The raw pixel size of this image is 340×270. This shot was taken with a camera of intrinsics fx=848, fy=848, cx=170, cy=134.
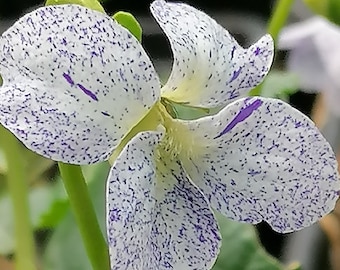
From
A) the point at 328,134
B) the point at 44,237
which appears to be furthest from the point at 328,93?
the point at 44,237

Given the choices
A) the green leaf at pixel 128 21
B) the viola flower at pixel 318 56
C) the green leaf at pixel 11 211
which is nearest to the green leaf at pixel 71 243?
the green leaf at pixel 11 211

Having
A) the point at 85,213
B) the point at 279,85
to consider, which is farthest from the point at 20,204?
the point at 279,85

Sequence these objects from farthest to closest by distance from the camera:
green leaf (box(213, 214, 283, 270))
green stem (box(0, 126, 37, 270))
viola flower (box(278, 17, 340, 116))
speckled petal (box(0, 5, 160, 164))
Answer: viola flower (box(278, 17, 340, 116)) → green leaf (box(213, 214, 283, 270)) → green stem (box(0, 126, 37, 270)) → speckled petal (box(0, 5, 160, 164))

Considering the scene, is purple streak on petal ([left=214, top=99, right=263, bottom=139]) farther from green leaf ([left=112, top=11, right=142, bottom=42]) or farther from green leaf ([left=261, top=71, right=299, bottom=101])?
green leaf ([left=261, top=71, right=299, bottom=101])

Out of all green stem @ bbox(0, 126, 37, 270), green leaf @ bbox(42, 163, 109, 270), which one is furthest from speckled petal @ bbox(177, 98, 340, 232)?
green leaf @ bbox(42, 163, 109, 270)

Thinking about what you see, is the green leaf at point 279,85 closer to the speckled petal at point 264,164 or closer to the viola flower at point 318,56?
the viola flower at point 318,56
